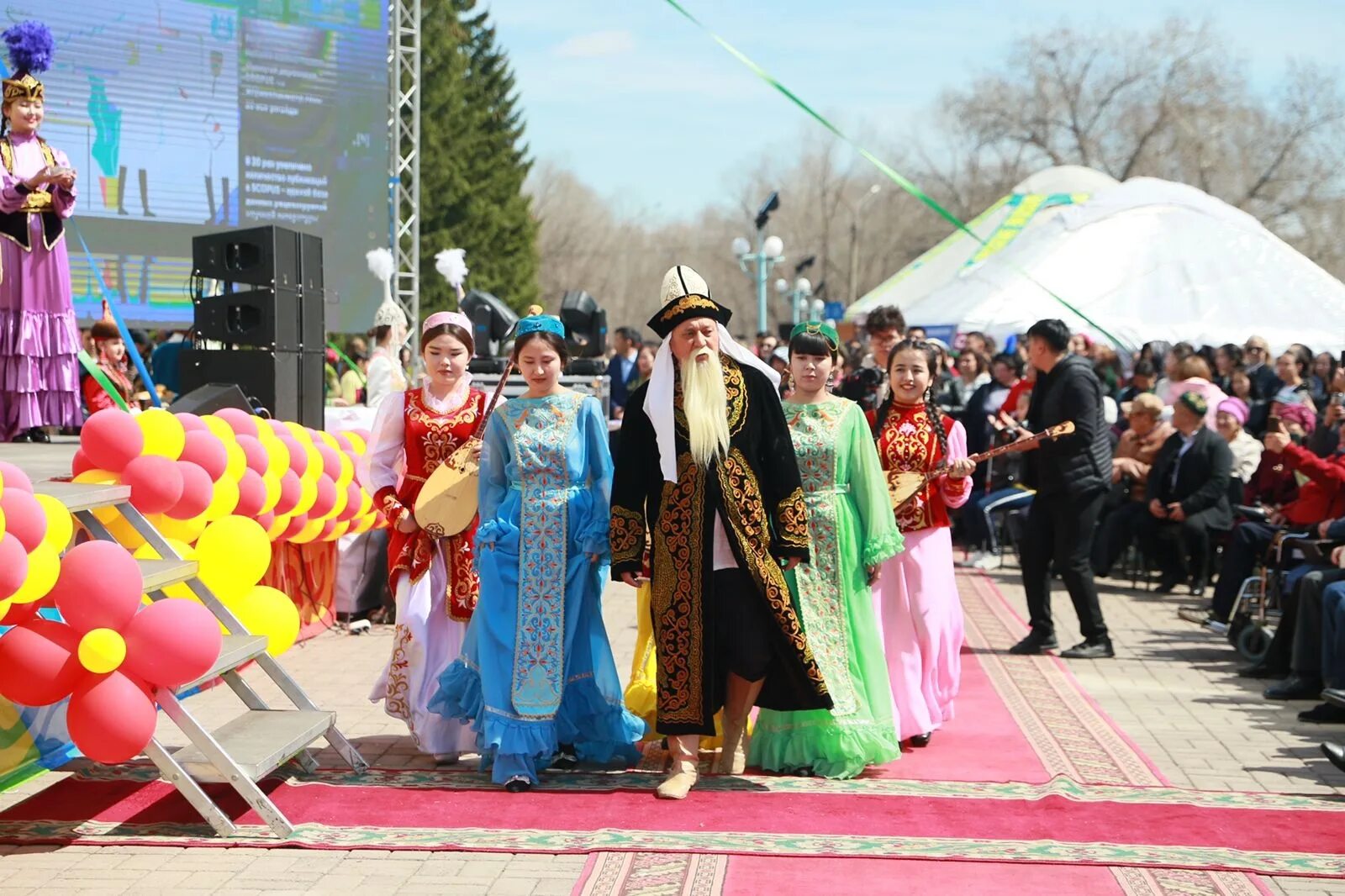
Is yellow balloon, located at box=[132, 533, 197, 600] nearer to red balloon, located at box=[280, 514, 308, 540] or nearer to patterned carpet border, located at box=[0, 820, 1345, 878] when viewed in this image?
patterned carpet border, located at box=[0, 820, 1345, 878]

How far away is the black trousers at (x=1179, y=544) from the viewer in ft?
37.5

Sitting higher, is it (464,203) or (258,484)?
(464,203)

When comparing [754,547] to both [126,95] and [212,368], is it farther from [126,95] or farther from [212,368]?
[126,95]

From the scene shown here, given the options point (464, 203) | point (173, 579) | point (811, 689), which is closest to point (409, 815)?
point (173, 579)

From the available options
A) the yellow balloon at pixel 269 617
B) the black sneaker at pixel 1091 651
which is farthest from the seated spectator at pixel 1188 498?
the yellow balloon at pixel 269 617

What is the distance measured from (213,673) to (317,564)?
434 cm

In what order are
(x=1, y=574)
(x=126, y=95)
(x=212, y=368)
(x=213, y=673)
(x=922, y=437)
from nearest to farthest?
(x=1, y=574), (x=213, y=673), (x=922, y=437), (x=212, y=368), (x=126, y=95)

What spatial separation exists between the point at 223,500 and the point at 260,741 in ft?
5.57

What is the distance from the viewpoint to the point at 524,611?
19.4 ft

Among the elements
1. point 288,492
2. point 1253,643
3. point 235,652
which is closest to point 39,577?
point 235,652

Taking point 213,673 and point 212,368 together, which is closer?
point 213,673

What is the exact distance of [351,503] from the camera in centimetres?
909

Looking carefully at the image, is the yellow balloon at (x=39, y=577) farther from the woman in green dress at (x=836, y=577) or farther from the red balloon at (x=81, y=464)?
the woman in green dress at (x=836, y=577)

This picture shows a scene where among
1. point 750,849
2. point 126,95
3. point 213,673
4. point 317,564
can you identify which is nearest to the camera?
point 750,849
